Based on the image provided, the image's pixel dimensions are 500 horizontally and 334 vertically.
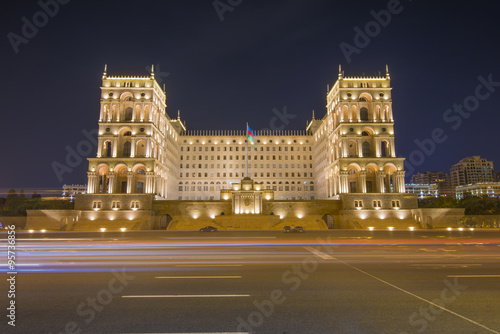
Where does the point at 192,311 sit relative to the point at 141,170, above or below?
below

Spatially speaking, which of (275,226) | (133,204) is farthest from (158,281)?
(133,204)

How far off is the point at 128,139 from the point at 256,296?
68409 millimetres

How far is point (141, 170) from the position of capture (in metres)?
Answer: 74.9

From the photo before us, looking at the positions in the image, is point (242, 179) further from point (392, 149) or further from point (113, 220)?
point (392, 149)

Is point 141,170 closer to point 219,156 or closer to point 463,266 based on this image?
point 219,156

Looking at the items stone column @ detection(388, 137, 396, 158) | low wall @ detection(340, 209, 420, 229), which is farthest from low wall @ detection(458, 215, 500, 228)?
stone column @ detection(388, 137, 396, 158)

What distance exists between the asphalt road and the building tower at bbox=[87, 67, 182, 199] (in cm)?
5273

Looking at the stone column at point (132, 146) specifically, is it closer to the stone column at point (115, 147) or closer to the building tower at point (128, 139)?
the building tower at point (128, 139)

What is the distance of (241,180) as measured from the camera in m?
67.4

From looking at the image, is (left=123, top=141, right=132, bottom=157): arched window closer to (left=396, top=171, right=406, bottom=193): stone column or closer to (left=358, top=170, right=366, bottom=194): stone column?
(left=358, top=170, right=366, bottom=194): stone column

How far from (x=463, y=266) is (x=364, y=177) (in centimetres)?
5416

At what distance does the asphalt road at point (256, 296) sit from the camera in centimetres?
770

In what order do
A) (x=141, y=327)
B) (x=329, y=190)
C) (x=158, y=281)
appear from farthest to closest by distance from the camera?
(x=329, y=190) < (x=158, y=281) < (x=141, y=327)

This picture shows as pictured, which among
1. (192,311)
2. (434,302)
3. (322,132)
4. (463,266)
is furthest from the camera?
(322,132)
